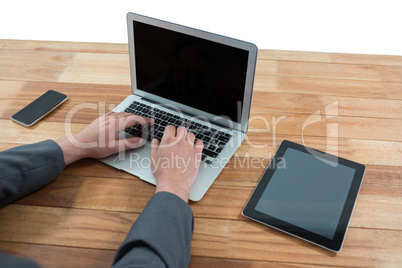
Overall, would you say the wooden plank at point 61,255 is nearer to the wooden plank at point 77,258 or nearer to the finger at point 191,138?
the wooden plank at point 77,258

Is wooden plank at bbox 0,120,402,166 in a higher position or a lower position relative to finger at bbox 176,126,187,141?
lower

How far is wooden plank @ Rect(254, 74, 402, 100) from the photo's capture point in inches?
49.0

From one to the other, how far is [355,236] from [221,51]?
1.79ft

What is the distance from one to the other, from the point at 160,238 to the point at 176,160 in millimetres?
243

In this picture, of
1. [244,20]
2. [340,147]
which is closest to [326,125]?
[340,147]

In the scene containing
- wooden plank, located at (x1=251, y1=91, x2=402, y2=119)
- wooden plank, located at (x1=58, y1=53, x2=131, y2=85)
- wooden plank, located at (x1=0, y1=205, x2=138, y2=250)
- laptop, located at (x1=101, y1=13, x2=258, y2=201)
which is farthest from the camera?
wooden plank, located at (x1=58, y1=53, x2=131, y2=85)

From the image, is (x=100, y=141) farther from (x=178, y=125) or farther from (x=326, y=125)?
(x=326, y=125)

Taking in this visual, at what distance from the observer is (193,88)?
104cm

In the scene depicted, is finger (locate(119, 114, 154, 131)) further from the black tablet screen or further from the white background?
the white background

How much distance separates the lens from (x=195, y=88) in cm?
103

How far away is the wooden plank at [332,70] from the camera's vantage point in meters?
1.32

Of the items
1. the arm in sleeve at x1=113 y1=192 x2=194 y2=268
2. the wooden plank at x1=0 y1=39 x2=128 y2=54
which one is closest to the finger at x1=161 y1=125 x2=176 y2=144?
the arm in sleeve at x1=113 y1=192 x2=194 y2=268

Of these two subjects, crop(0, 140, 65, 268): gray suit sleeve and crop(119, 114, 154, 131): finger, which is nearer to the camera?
crop(0, 140, 65, 268): gray suit sleeve

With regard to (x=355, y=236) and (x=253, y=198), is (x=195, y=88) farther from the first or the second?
(x=355, y=236)
